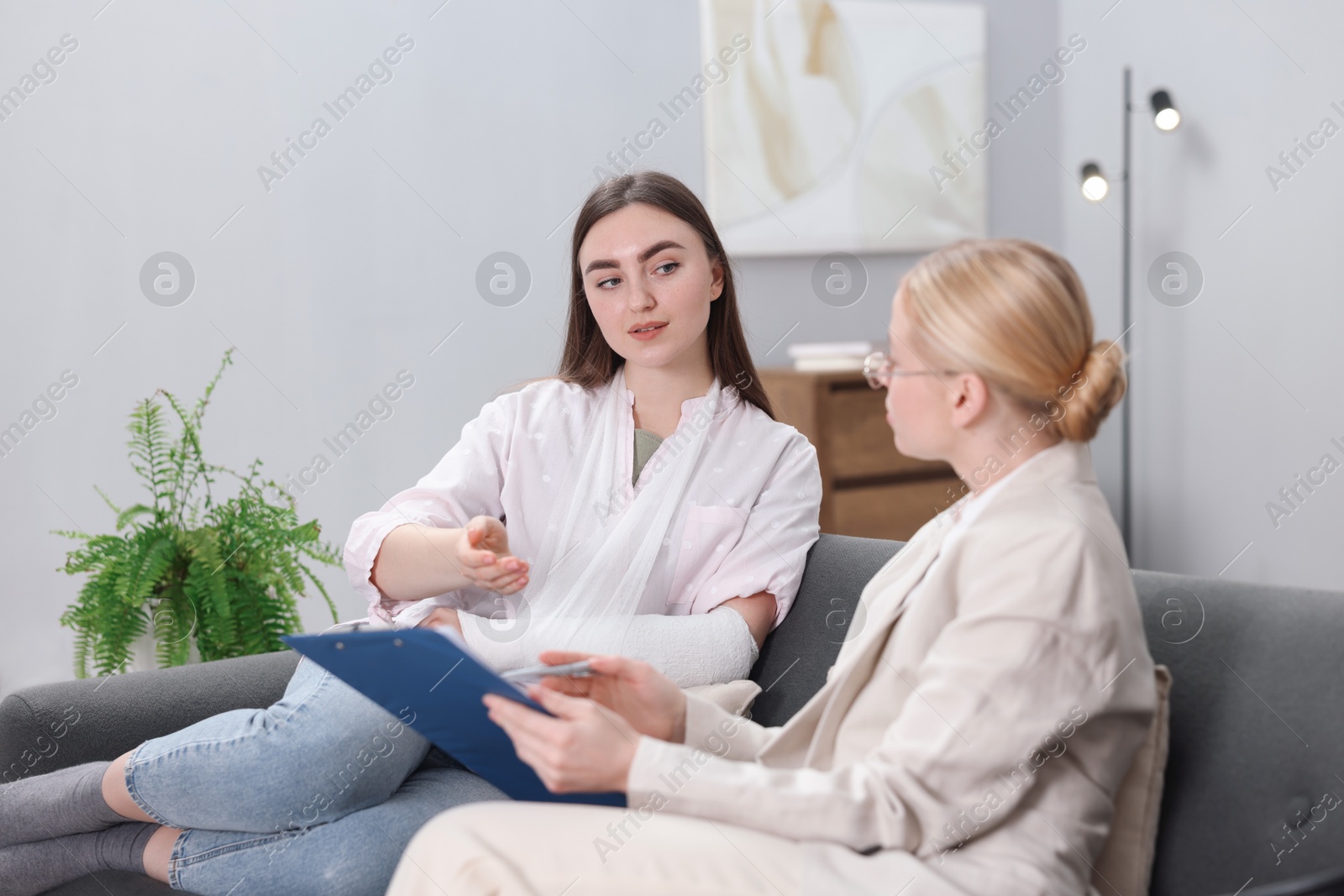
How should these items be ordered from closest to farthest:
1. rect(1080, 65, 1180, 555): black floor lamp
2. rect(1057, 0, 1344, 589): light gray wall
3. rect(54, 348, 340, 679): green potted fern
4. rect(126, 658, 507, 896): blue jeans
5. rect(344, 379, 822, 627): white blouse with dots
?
rect(126, 658, 507, 896): blue jeans, rect(344, 379, 822, 627): white blouse with dots, rect(54, 348, 340, 679): green potted fern, rect(1057, 0, 1344, 589): light gray wall, rect(1080, 65, 1180, 555): black floor lamp

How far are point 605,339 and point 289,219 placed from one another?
186 cm

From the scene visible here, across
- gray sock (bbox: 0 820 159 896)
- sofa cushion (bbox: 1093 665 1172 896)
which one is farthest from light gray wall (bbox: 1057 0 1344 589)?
gray sock (bbox: 0 820 159 896)

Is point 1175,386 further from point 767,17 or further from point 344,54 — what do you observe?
point 344,54

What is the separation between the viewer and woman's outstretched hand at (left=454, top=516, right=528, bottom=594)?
5.21 ft

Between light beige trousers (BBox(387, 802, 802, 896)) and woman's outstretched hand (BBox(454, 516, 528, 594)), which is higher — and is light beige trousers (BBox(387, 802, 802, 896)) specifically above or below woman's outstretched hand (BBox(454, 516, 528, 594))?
below

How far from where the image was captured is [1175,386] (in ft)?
14.6

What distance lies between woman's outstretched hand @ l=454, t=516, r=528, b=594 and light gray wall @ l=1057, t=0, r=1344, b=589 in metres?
3.19

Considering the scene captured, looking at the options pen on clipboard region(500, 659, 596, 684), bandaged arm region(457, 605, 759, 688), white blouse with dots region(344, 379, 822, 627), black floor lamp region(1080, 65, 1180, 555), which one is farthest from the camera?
black floor lamp region(1080, 65, 1180, 555)

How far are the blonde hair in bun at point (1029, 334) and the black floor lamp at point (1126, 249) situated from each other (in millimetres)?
3200

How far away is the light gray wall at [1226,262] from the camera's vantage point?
152 inches

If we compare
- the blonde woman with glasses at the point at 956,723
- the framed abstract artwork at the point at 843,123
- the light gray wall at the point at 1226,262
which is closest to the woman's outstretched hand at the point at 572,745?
the blonde woman with glasses at the point at 956,723

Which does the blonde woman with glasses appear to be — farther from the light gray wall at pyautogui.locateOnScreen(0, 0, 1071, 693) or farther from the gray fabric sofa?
the light gray wall at pyautogui.locateOnScreen(0, 0, 1071, 693)

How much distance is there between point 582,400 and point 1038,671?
109 cm

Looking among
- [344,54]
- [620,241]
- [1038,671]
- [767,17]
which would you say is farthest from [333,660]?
[767,17]
